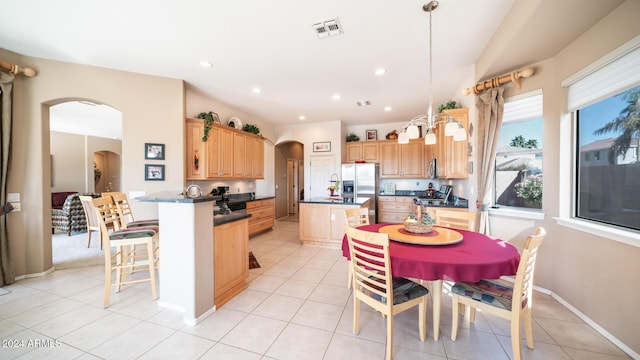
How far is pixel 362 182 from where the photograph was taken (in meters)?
5.89

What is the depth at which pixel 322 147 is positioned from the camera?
6.34 metres

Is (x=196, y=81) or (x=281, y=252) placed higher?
(x=196, y=81)

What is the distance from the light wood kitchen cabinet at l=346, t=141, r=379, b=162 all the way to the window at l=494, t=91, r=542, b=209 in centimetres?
338

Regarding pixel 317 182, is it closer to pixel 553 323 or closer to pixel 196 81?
pixel 196 81

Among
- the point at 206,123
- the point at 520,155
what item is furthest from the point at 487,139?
the point at 206,123

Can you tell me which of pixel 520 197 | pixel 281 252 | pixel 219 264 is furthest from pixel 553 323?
pixel 281 252

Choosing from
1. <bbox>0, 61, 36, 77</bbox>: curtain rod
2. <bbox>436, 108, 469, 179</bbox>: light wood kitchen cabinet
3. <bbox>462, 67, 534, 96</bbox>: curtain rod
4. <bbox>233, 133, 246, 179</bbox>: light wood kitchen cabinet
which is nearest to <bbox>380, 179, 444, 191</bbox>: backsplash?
<bbox>436, 108, 469, 179</bbox>: light wood kitchen cabinet

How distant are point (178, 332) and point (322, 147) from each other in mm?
5107

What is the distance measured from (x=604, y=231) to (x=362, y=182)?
13.9ft

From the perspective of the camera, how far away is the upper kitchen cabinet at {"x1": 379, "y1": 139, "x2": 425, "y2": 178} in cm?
602

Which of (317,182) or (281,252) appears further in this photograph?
(317,182)

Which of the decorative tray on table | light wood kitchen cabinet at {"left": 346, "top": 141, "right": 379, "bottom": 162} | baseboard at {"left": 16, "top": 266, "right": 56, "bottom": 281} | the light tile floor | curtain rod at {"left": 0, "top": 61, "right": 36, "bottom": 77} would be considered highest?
curtain rod at {"left": 0, "top": 61, "right": 36, "bottom": 77}

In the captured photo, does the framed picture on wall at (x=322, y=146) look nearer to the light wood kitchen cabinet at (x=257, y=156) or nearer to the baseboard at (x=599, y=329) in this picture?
the light wood kitchen cabinet at (x=257, y=156)

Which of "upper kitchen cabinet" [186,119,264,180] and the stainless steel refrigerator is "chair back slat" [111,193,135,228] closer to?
"upper kitchen cabinet" [186,119,264,180]
